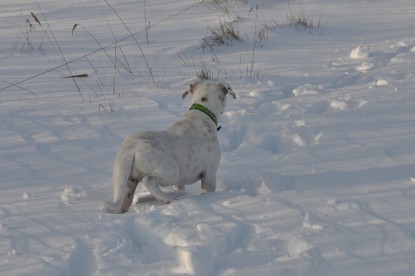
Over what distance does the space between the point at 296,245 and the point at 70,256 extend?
46.6 inches

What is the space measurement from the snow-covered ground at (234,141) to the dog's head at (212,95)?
44 centimetres

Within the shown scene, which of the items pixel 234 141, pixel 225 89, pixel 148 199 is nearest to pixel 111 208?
pixel 148 199

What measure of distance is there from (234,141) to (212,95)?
0.69 m

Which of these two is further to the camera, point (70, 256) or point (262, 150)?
point (262, 150)

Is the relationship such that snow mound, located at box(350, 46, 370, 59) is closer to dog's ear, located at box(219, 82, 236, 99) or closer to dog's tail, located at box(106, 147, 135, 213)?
dog's ear, located at box(219, 82, 236, 99)

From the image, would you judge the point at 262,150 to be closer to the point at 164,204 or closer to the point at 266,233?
the point at 164,204

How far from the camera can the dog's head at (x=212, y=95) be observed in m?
5.01

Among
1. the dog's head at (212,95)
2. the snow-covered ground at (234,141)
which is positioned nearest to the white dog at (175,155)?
the dog's head at (212,95)

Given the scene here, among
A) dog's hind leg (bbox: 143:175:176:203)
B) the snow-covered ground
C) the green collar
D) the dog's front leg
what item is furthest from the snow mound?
dog's hind leg (bbox: 143:175:176:203)

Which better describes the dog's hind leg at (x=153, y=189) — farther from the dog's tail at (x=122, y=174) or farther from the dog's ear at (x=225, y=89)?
the dog's ear at (x=225, y=89)

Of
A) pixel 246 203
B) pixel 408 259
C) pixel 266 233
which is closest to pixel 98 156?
pixel 246 203

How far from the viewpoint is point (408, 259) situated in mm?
3139

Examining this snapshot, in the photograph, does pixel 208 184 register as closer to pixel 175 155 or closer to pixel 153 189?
pixel 175 155

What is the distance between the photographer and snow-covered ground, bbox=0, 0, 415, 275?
3.38m
